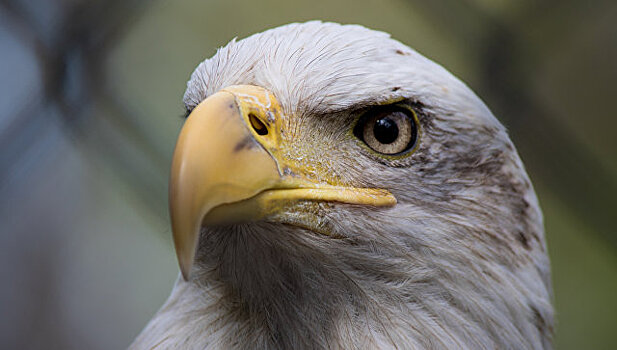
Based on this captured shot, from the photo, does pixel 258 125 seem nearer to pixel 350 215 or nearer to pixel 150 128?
pixel 350 215

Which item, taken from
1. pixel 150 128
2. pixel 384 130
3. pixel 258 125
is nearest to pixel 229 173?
pixel 258 125

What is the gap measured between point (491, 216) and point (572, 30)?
4.15 feet

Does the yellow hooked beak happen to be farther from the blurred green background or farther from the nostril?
the blurred green background

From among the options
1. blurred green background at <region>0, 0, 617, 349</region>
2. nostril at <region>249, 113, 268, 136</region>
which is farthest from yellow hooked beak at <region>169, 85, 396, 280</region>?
blurred green background at <region>0, 0, 617, 349</region>

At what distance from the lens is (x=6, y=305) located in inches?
60.7

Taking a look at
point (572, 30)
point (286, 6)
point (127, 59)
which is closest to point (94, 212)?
point (127, 59)

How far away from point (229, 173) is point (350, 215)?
174mm

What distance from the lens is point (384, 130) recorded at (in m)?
0.78

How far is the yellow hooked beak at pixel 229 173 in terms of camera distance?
0.63 m

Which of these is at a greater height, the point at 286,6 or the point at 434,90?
the point at 286,6

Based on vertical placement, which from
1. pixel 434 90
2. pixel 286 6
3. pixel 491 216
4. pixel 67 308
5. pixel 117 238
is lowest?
pixel 67 308

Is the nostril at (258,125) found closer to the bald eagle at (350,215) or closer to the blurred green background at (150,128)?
the bald eagle at (350,215)

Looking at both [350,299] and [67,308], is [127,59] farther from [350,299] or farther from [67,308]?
[350,299]

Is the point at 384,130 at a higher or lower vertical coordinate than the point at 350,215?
higher
